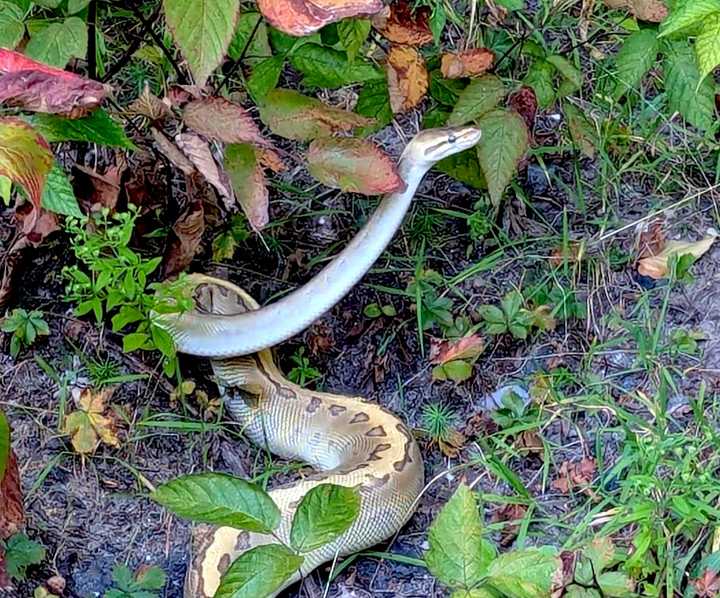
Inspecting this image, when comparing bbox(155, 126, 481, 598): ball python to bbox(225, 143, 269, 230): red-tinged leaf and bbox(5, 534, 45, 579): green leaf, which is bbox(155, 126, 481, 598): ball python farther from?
bbox(225, 143, 269, 230): red-tinged leaf

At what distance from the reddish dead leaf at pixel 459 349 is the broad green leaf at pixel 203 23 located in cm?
177

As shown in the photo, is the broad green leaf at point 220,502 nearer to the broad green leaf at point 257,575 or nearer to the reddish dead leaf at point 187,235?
the broad green leaf at point 257,575

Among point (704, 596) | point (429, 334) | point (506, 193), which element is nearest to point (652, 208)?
point (506, 193)

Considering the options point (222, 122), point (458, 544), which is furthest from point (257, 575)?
point (222, 122)

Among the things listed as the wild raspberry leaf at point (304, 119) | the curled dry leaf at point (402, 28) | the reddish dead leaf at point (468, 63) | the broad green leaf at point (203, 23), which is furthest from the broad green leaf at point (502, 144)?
the broad green leaf at point (203, 23)

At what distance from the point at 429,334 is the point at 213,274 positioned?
0.78 meters

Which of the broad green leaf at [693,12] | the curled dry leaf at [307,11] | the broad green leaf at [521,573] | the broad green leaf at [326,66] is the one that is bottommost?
the broad green leaf at [521,573]

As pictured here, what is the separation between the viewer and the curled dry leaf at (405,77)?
120 inches

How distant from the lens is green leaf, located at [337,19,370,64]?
8.93 feet

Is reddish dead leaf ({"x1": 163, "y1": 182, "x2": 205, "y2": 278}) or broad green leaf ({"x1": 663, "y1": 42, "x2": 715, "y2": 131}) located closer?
broad green leaf ({"x1": 663, "y1": 42, "x2": 715, "y2": 131})

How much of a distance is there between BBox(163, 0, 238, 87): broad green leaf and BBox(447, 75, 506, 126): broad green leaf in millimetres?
1414

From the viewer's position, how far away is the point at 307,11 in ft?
6.14

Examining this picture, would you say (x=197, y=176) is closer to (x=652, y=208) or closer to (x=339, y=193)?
(x=339, y=193)

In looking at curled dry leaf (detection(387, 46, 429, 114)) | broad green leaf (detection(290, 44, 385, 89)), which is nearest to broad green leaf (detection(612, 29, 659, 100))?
curled dry leaf (detection(387, 46, 429, 114))
